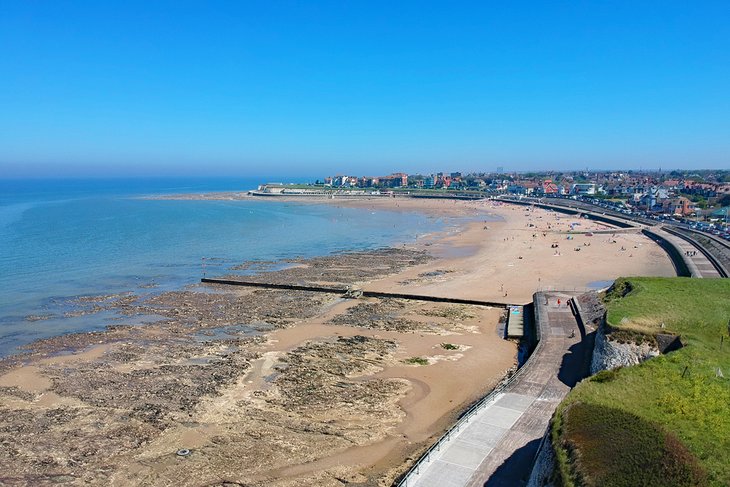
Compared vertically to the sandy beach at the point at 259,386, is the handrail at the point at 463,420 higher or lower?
higher

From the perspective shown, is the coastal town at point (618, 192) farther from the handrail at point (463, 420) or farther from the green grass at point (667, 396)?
the handrail at point (463, 420)

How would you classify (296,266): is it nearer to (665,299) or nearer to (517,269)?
(517,269)

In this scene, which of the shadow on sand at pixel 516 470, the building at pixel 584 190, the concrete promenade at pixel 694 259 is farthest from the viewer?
the building at pixel 584 190

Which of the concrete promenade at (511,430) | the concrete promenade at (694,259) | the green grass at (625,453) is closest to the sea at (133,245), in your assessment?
the concrete promenade at (511,430)

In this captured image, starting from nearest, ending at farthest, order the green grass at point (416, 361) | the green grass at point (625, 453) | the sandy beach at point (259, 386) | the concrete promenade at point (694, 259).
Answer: the green grass at point (625, 453), the sandy beach at point (259, 386), the green grass at point (416, 361), the concrete promenade at point (694, 259)

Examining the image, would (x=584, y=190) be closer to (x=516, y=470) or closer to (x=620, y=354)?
(x=620, y=354)

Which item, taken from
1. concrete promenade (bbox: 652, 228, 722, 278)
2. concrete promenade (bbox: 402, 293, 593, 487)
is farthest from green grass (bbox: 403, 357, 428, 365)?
concrete promenade (bbox: 652, 228, 722, 278)

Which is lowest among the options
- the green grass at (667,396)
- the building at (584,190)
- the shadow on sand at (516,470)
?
the shadow on sand at (516,470)
